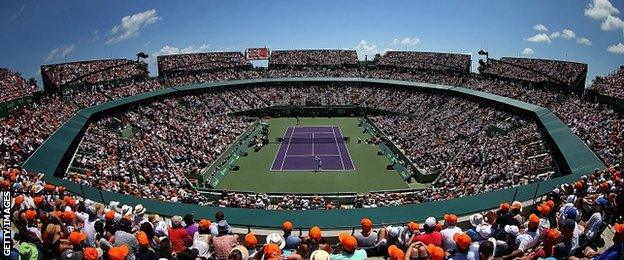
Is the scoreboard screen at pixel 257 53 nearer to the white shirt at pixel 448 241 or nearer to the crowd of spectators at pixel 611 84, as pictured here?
the crowd of spectators at pixel 611 84

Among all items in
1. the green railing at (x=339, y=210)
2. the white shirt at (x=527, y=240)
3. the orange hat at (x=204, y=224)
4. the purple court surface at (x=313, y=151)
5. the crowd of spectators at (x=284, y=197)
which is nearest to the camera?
the crowd of spectators at (x=284, y=197)

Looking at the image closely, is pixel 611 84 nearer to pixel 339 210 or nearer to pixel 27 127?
pixel 339 210

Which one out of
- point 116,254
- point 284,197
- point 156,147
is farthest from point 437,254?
point 156,147

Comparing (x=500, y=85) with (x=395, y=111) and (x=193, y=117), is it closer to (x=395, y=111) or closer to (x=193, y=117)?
(x=395, y=111)

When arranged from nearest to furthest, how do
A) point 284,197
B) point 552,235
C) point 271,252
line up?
point 271,252
point 552,235
point 284,197

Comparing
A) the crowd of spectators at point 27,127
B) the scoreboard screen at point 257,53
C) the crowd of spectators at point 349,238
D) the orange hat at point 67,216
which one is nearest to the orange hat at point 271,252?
the crowd of spectators at point 349,238

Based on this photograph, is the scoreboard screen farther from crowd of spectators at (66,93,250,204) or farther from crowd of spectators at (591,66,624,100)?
crowd of spectators at (591,66,624,100)

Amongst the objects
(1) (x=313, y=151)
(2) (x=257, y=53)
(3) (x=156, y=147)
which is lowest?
(1) (x=313, y=151)
